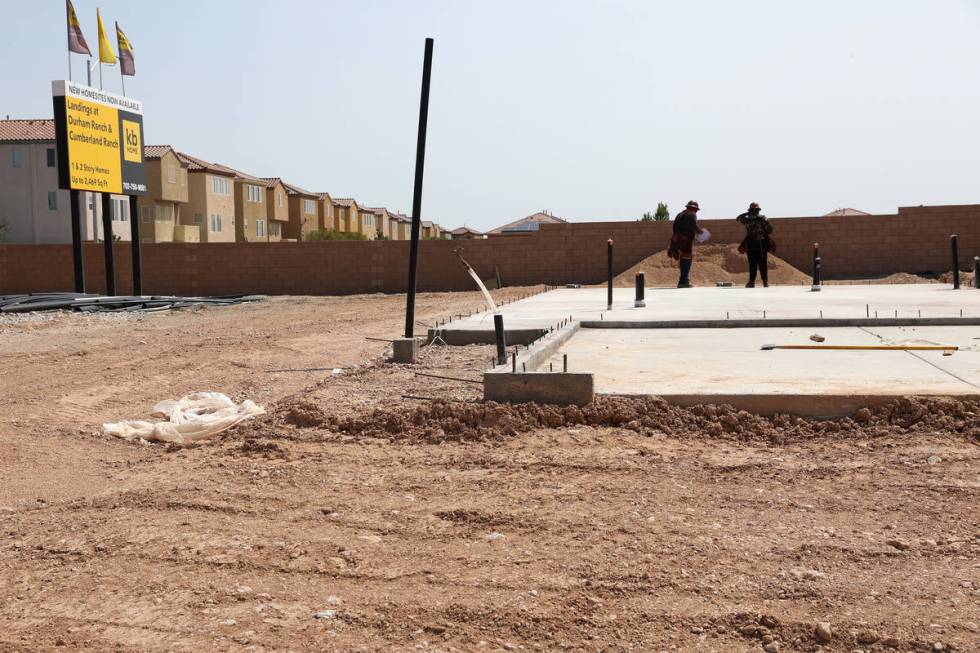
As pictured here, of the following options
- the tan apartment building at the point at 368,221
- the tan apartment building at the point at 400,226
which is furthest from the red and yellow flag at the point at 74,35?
the tan apartment building at the point at 400,226

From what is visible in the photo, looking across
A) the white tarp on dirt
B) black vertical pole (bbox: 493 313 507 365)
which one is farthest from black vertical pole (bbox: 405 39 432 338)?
the white tarp on dirt

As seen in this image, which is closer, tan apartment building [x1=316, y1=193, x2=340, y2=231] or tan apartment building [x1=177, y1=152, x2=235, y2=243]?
tan apartment building [x1=177, y1=152, x2=235, y2=243]

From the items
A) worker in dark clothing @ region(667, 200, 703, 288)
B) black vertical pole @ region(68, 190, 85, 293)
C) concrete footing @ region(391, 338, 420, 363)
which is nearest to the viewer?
concrete footing @ region(391, 338, 420, 363)

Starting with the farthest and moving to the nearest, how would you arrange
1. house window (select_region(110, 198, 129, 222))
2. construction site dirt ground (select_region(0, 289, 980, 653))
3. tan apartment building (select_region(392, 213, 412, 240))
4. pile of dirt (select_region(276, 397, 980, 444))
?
tan apartment building (select_region(392, 213, 412, 240)) → house window (select_region(110, 198, 129, 222)) → pile of dirt (select_region(276, 397, 980, 444)) → construction site dirt ground (select_region(0, 289, 980, 653))

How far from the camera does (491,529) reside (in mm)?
4707

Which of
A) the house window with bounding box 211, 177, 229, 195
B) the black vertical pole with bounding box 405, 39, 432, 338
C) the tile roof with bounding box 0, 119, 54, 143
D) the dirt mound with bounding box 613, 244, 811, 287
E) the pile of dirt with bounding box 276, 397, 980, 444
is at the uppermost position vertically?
the tile roof with bounding box 0, 119, 54, 143

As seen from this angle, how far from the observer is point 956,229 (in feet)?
92.0

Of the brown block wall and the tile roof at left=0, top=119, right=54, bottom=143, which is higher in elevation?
the tile roof at left=0, top=119, right=54, bottom=143

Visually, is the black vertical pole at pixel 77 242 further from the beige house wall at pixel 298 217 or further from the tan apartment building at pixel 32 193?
the beige house wall at pixel 298 217

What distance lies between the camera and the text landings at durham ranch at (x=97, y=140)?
79.9 ft

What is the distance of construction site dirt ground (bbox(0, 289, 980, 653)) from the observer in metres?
3.58

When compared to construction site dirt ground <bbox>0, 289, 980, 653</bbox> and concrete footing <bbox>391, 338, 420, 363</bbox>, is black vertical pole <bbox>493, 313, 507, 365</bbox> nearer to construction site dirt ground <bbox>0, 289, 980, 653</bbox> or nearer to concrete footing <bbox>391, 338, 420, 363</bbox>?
construction site dirt ground <bbox>0, 289, 980, 653</bbox>

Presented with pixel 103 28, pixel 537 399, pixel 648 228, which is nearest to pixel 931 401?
pixel 537 399

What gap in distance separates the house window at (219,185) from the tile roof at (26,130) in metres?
11.1
